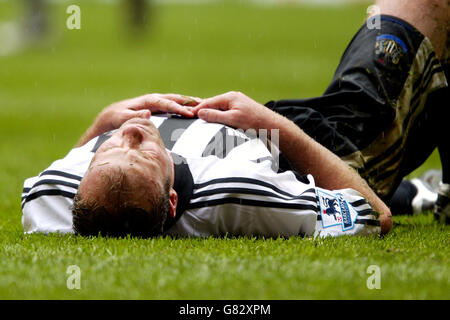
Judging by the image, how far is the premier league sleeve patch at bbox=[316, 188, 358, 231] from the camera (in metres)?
3.23

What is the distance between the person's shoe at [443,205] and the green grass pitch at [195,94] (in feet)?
0.30

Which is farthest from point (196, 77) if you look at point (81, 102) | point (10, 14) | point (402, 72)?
point (10, 14)

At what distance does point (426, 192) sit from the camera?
489 cm

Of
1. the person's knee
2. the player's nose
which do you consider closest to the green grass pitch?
the person's knee

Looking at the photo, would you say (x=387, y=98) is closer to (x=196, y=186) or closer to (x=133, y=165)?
(x=196, y=186)

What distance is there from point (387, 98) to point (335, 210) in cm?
90

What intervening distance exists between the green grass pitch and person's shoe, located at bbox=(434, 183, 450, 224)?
91 mm

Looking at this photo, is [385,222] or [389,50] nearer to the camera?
[385,222]

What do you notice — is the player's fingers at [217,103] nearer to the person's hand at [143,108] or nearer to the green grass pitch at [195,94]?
the person's hand at [143,108]

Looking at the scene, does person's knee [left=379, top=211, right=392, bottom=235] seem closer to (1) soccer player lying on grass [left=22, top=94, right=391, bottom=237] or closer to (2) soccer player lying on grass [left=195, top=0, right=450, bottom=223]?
(1) soccer player lying on grass [left=22, top=94, right=391, bottom=237]

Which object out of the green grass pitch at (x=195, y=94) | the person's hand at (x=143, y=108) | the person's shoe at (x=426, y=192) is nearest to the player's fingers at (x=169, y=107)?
the person's hand at (x=143, y=108)

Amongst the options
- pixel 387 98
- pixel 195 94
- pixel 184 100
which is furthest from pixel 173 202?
pixel 195 94

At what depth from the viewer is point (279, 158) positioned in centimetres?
351
